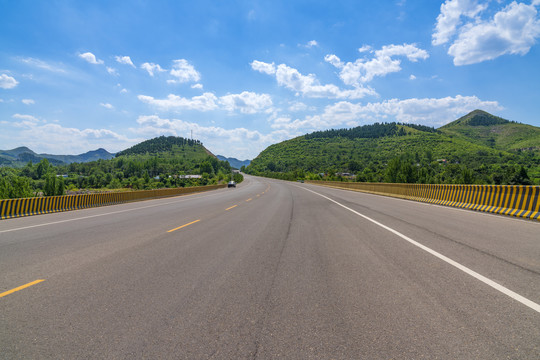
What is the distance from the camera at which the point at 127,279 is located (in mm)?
4457

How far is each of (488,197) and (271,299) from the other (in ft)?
49.6

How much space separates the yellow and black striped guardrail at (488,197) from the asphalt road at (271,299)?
21.3 feet

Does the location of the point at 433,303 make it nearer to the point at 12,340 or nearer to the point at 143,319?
the point at 143,319

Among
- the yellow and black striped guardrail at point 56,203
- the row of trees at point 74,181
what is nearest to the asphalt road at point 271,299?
the yellow and black striped guardrail at point 56,203

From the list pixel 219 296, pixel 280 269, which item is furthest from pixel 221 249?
pixel 219 296

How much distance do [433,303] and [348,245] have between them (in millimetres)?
3354

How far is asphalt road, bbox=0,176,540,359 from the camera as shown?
2.64 m

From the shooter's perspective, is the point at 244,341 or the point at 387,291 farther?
the point at 387,291

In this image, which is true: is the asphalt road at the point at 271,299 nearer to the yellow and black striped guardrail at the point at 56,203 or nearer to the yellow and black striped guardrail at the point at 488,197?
the yellow and black striped guardrail at the point at 488,197

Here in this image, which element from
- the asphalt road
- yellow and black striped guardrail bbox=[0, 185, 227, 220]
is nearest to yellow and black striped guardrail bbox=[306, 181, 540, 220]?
the asphalt road

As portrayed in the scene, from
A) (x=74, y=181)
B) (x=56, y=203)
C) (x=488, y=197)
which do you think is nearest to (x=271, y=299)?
(x=488, y=197)

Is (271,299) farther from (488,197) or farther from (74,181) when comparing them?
(74,181)

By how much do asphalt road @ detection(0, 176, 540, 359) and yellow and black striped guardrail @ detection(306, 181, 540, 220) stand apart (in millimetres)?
6478

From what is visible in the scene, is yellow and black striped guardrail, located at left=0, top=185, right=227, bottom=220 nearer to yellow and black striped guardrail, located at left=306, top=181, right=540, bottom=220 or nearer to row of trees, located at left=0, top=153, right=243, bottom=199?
yellow and black striped guardrail, located at left=306, top=181, right=540, bottom=220
